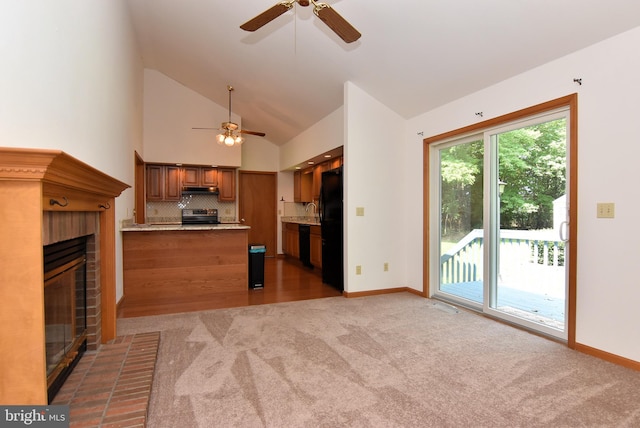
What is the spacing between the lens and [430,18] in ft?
9.28

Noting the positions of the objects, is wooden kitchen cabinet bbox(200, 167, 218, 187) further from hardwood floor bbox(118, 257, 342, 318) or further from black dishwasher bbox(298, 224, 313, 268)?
hardwood floor bbox(118, 257, 342, 318)

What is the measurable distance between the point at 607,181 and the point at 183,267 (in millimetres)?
4413

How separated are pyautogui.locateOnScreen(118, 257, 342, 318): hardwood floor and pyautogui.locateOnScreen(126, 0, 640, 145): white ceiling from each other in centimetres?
277

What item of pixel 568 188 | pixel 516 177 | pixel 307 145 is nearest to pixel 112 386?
pixel 568 188

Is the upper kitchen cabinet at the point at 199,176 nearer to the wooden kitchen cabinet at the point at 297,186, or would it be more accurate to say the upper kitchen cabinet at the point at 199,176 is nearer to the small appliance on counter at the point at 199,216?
the small appliance on counter at the point at 199,216

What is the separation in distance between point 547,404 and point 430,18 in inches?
A: 119

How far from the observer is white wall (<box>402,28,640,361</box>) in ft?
7.55

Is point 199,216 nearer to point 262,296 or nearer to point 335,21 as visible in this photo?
point 262,296

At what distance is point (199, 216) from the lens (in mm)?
6141

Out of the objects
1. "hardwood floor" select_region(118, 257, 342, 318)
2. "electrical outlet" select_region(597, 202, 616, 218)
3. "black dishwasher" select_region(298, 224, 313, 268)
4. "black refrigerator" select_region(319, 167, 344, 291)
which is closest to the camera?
"electrical outlet" select_region(597, 202, 616, 218)

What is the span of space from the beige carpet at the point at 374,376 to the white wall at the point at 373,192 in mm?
1096

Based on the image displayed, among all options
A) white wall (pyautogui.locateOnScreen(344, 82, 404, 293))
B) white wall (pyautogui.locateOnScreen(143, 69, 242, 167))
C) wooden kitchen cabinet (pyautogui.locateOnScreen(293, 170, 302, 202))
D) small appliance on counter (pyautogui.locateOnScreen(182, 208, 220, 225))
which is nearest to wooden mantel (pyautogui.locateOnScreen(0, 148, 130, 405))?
white wall (pyautogui.locateOnScreen(344, 82, 404, 293))

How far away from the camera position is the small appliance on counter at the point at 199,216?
604 cm

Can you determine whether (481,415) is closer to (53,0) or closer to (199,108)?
(53,0)
